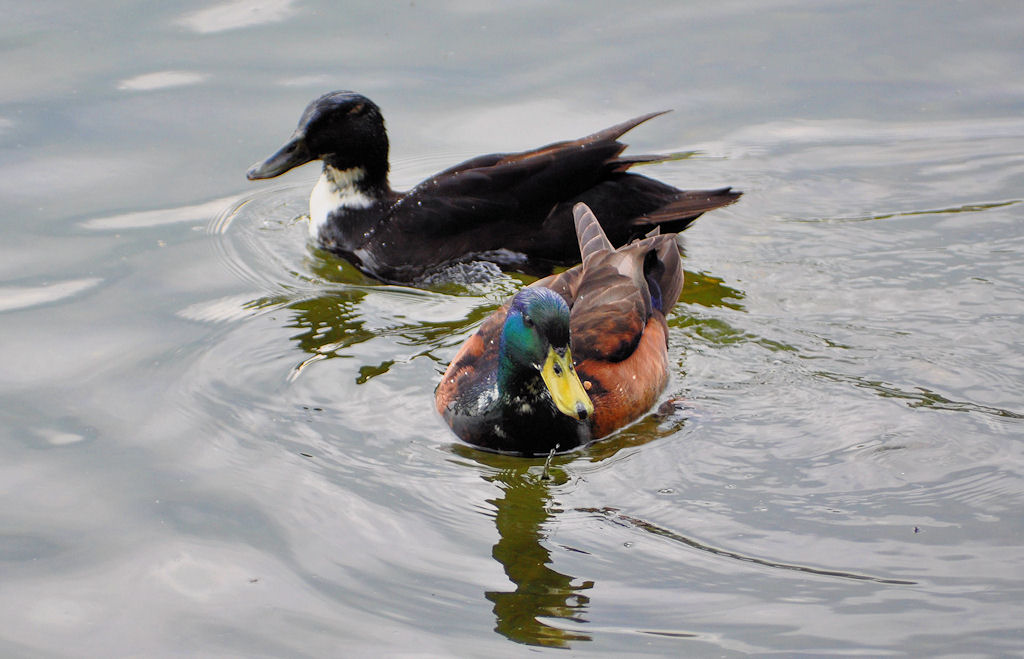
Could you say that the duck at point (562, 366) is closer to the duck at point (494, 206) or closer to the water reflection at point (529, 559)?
the water reflection at point (529, 559)

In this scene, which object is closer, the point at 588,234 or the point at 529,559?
the point at 529,559

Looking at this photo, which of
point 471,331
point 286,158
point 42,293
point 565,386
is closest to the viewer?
point 565,386

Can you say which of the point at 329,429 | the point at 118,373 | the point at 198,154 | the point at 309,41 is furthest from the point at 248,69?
the point at 329,429

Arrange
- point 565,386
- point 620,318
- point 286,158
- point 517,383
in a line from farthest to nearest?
point 286,158 → point 620,318 → point 517,383 → point 565,386

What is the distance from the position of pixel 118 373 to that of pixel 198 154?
298 cm

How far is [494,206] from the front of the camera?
27.5 ft

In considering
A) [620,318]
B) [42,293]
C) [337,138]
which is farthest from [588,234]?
[42,293]

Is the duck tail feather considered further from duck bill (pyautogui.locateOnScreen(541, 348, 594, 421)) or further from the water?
duck bill (pyautogui.locateOnScreen(541, 348, 594, 421))

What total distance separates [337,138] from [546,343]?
3188 millimetres

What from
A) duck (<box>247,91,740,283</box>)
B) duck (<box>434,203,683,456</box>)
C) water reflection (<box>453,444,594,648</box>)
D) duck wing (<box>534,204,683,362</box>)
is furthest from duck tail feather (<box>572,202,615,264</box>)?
water reflection (<box>453,444,594,648</box>)

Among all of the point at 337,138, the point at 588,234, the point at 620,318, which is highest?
the point at 337,138

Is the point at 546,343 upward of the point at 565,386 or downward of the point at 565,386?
upward

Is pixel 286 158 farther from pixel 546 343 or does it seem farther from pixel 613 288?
pixel 546 343

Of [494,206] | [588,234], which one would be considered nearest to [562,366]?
[588,234]
